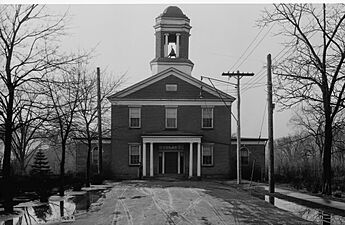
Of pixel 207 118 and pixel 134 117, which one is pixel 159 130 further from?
pixel 207 118

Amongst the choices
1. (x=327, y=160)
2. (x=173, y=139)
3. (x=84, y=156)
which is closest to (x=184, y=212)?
(x=327, y=160)

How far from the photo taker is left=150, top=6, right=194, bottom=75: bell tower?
52938 mm

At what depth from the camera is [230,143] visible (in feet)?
163

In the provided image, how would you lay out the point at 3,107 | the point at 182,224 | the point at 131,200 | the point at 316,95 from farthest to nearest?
the point at 316,95 → the point at 131,200 → the point at 3,107 → the point at 182,224

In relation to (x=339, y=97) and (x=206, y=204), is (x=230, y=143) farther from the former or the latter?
(x=206, y=204)

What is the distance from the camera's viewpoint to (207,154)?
49344mm

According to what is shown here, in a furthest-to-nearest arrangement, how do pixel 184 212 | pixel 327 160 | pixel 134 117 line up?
pixel 134 117
pixel 327 160
pixel 184 212

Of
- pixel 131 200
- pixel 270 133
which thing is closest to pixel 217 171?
pixel 270 133

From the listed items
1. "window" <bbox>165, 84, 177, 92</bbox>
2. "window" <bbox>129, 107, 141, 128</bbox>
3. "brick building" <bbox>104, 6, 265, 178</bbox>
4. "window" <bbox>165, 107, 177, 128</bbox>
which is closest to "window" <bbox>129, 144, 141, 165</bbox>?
"brick building" <bbox>104, 6, 265, 178</bbox>

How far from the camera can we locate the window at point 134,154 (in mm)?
48625

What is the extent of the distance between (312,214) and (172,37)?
38457 millimetres

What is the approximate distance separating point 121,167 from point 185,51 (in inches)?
566

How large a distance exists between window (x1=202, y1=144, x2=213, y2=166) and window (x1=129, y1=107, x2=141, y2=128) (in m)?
6.75

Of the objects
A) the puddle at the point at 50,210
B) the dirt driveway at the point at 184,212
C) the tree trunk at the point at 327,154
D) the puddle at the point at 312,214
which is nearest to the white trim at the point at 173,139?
the tree trunk at the point at 327,154
